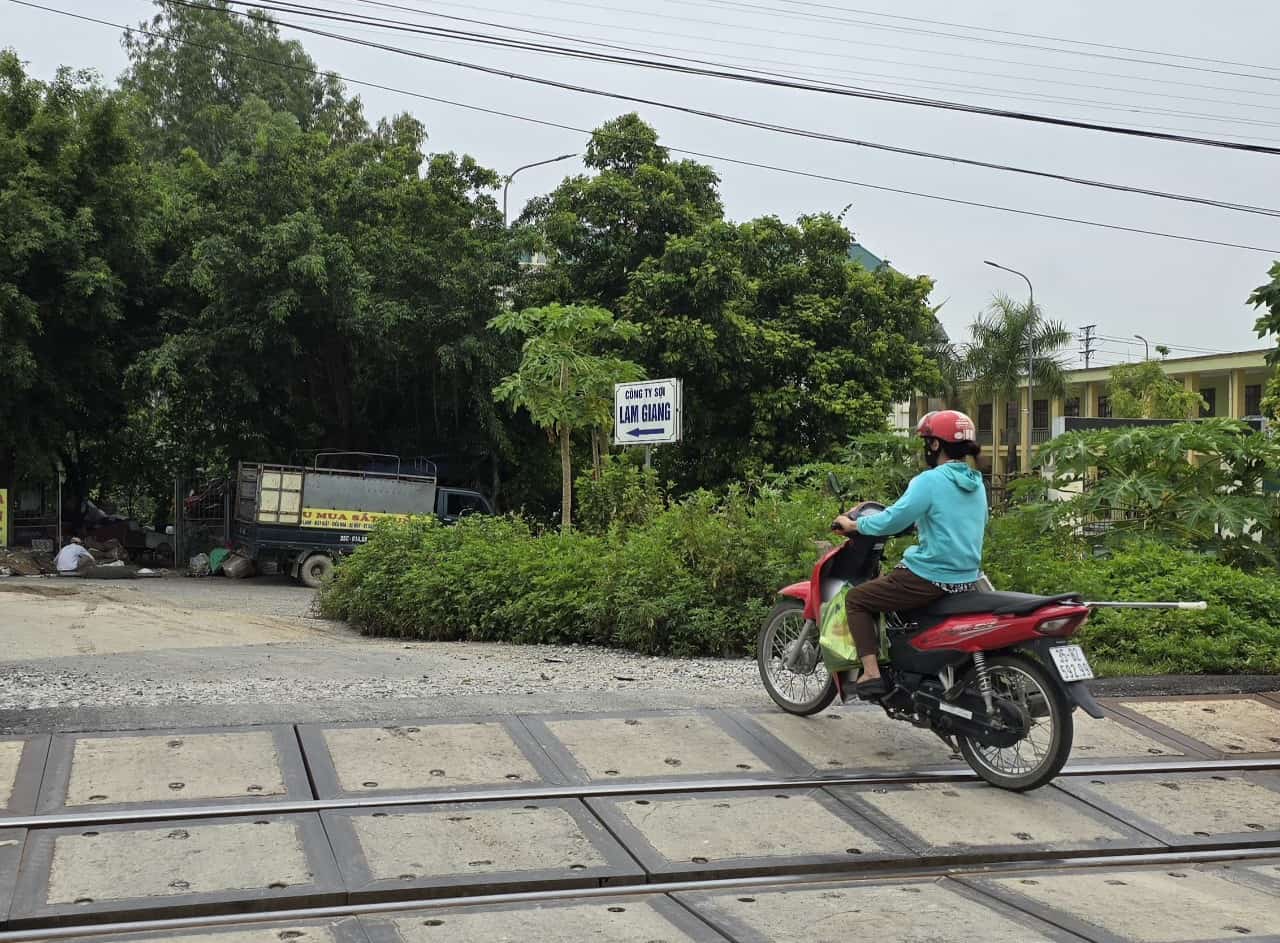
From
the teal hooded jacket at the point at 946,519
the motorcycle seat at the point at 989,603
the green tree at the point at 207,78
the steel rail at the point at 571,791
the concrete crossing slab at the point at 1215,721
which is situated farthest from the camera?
the green tree at the point at 207,78

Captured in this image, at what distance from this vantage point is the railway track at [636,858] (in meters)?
4.46

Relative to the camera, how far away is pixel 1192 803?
605 centimetres

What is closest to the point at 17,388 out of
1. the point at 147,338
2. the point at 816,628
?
the point at 147,338

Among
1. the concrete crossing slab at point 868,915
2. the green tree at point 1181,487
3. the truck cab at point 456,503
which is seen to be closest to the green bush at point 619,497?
the green tree at point 1181,487

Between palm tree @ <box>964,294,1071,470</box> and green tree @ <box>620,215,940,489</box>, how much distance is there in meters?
16.4

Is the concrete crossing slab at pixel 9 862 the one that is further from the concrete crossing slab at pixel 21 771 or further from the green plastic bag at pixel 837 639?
the green plastic bag at pixel 837 639

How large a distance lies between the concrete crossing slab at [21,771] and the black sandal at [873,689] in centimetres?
382

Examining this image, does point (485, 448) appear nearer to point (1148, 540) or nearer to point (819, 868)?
point (1148, 540)

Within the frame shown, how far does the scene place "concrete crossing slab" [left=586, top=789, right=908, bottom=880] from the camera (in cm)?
507

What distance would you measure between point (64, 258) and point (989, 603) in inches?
1024

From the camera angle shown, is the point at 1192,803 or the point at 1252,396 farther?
the point at 1252,396

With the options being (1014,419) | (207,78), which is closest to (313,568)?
(207,78)

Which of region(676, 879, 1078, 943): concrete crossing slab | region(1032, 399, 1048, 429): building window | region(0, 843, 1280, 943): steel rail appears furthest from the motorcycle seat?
region(1032, 399, 1048, 429): building window

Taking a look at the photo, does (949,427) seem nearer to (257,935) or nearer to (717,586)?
(257,935)
